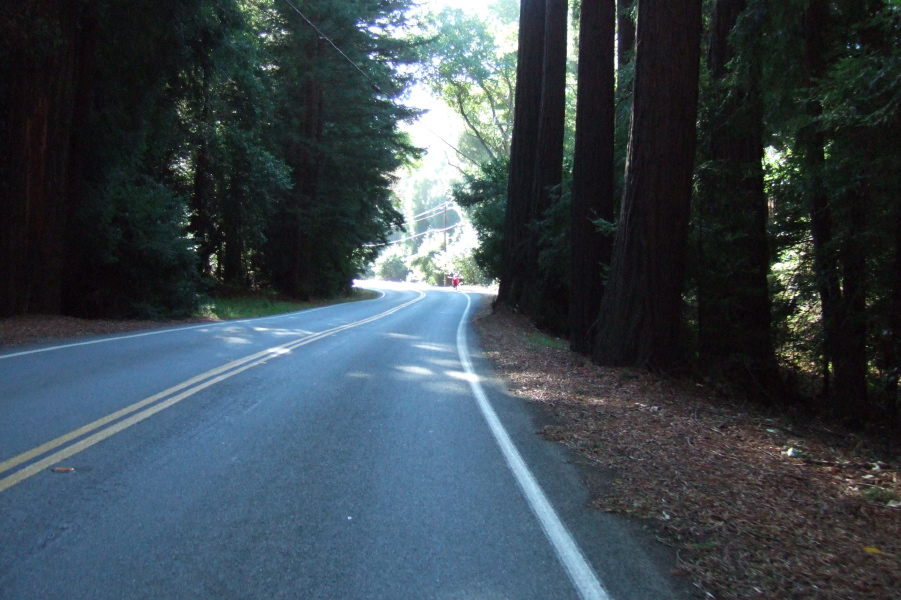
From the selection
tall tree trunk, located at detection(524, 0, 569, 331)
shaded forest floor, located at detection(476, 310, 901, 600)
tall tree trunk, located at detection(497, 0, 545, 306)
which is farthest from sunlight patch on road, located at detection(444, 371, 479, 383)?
tall tree trunk, located at detection(497, 0, 545, 306)

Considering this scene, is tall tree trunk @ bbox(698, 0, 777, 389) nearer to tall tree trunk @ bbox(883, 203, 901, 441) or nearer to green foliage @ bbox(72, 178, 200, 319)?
tall tree trunk @ bbox(883, 203, 901, 441)

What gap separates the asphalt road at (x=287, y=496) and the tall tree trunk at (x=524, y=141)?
14.9 metres

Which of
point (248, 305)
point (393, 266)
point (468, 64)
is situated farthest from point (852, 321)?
point (393, 266)

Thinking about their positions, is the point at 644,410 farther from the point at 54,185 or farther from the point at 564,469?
the point at 54,185

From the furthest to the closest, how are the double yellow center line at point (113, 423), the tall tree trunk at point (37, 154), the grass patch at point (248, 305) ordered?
the grass patch at point (248, 305) → the tall tree trunk at point (37, 154) → the double yellow center line at point (113, 423)

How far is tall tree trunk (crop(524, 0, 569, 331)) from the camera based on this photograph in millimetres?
20422

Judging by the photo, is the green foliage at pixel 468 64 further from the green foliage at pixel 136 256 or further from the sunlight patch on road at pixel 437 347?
the sunlight patch on road at pixel 437 347

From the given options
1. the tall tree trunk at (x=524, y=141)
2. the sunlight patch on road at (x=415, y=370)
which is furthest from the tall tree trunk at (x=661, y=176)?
the tall tree trunk at (x=524, y=141)

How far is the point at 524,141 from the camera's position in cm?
2405

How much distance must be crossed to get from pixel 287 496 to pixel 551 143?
17.9m

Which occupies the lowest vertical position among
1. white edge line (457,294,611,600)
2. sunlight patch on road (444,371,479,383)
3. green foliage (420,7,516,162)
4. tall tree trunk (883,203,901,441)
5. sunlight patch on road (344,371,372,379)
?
white edge line (457,294,611,600)

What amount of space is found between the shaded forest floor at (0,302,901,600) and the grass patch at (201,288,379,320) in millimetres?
15763

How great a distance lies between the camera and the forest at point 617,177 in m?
10.3

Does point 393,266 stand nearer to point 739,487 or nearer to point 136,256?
point 136,256
